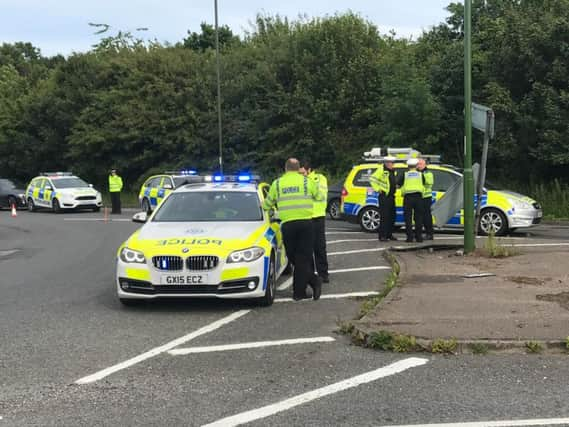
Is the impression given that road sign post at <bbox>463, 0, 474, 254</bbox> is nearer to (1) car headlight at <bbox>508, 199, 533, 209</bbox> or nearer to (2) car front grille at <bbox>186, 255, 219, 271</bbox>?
(1) car headlight at <bbox>508, 199, 533, 209</bbox>

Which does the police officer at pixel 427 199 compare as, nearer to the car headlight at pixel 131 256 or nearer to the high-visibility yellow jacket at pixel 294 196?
the high-visibility yellow jacket at pixel 294 196

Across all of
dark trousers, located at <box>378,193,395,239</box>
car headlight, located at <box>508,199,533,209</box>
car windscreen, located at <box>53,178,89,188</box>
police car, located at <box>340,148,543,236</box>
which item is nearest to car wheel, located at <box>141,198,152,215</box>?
car windscreen, located at <box>53,178,89,188</box>

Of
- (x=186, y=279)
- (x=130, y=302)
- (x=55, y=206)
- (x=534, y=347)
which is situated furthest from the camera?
(x=55, y=206)

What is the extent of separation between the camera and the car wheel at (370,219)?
1727 cm

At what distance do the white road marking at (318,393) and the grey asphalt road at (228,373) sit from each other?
0.8 inches

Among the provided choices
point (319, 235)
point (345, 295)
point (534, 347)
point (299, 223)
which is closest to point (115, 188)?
point (319, 235)

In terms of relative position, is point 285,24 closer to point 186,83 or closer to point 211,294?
point 186,83

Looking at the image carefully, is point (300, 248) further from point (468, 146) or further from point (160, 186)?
point (160, 186)

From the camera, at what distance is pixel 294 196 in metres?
8.84

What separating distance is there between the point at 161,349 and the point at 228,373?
106cm

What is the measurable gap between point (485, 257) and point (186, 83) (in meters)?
27.8

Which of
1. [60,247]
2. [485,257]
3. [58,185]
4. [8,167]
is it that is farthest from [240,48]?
[485,257]

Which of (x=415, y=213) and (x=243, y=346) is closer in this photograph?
(x=243, y=346)

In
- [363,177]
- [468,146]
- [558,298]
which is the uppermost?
[468,146]
